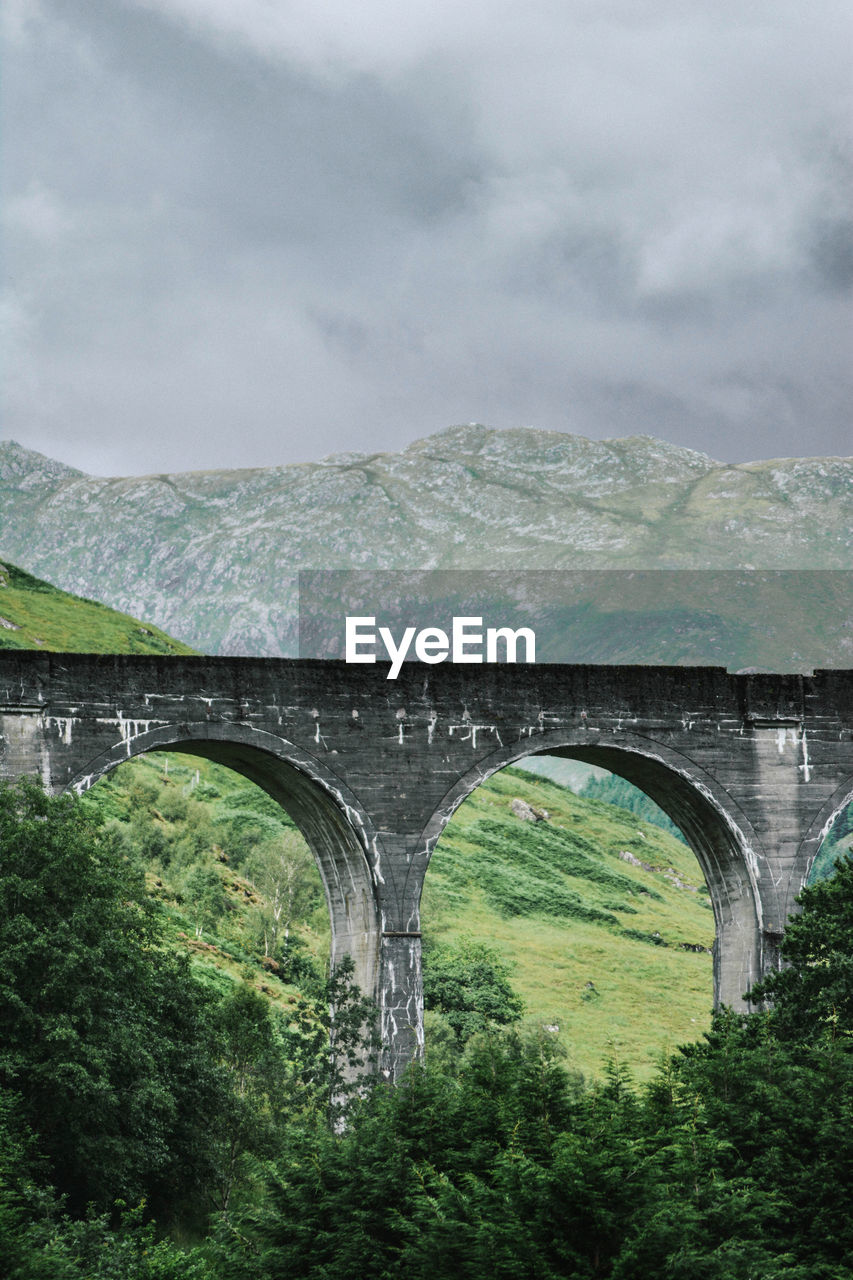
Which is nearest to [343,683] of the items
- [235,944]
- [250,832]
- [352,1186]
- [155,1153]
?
[155,1153]

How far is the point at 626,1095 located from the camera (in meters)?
23.9

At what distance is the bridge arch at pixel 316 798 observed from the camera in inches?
1240

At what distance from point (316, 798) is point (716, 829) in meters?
11.4

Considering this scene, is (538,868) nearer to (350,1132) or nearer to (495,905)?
(495,905)

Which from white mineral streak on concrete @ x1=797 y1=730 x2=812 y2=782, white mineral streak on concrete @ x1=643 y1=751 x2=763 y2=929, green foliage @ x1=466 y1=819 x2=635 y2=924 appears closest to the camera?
white mineral streak on concrete @ x1=643 y1=751 x2=763 y2=929

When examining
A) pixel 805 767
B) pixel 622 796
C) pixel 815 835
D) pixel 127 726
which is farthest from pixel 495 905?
pixel 622 796

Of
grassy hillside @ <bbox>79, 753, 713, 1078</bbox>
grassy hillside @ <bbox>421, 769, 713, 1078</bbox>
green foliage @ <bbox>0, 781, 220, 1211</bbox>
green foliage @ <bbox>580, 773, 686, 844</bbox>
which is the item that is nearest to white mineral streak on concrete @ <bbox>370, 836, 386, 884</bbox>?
green foliage @ <bbox>0, 781, 220, 1211</bbox>

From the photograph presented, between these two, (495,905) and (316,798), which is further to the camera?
(495,905)

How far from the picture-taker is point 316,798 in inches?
1314

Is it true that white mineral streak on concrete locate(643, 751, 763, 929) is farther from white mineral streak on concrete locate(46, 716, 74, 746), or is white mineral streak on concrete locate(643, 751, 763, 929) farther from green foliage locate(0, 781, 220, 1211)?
white mineral streak on concrete locate(46, 716, 74, 746)

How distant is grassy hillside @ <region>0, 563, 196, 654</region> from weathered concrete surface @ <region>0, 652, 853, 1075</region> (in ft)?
172

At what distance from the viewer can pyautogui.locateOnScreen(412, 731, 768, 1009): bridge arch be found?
111 ft

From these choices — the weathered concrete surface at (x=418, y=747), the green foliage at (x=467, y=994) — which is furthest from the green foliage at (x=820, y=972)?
the green foliage at (x=467, y=994)

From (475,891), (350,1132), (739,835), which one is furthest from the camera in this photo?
(475,891)
